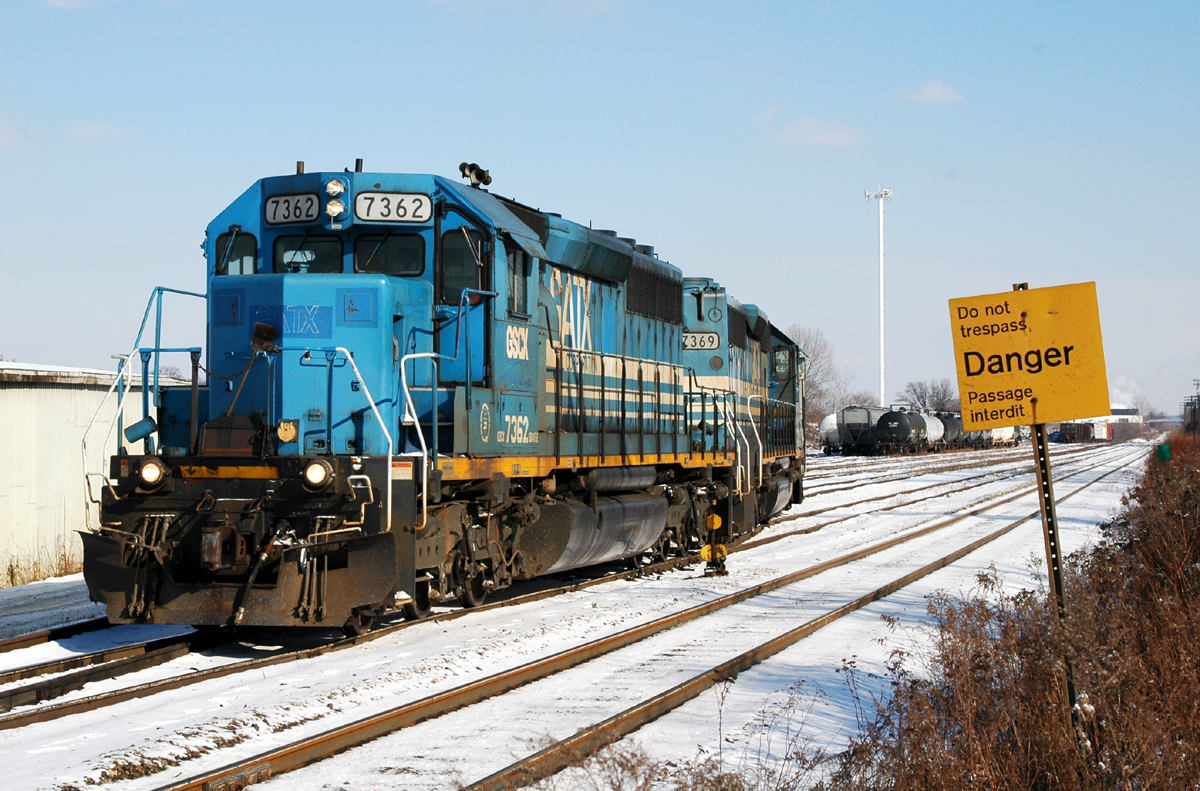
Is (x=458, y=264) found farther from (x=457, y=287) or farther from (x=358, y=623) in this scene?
(x=358, y=623)

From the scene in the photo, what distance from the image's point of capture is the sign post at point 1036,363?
5168mm

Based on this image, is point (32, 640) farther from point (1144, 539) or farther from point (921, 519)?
point (921, 519)

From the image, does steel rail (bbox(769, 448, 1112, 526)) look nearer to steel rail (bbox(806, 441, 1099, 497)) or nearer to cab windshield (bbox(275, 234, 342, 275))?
steel rail (bbox(806, 441, 1099, 497))

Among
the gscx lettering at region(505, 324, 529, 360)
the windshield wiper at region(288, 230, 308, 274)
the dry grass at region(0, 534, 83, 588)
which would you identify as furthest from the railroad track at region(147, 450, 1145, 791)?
the dry grass at region(0, 534, 83, 588)

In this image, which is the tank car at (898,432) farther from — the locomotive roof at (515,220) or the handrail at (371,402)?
the handrail at (371,402)

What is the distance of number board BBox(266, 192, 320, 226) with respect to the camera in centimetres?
888

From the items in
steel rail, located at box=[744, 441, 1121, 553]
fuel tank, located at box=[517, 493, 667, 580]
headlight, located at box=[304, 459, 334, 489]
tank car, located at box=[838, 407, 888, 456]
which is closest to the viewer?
headlight, located at box=[304, 459, 334, 489]

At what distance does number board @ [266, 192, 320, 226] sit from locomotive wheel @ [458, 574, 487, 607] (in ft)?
11.0

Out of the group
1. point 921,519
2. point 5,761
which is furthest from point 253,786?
point 921,519

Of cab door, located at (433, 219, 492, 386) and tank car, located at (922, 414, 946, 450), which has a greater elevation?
tank car, located at (922, 414, 946, 450)

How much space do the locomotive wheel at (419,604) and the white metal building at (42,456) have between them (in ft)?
21.5

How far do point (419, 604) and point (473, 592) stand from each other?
103 cm

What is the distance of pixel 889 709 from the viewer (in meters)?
6.05

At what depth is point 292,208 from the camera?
896 centimetres
